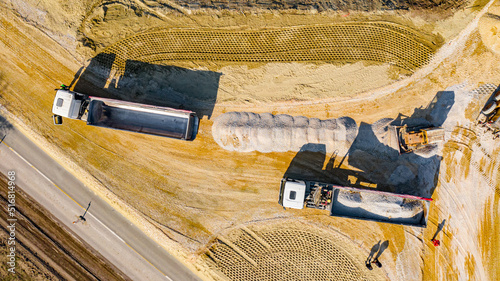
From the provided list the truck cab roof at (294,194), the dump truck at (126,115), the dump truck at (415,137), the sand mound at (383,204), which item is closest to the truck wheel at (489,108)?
the dump truck at (415,137)

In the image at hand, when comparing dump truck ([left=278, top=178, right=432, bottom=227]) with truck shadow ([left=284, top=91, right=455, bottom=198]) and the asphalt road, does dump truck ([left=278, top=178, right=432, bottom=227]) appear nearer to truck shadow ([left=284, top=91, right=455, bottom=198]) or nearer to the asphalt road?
truck shadow ([left=284, top=91, right=455, bottom=198])

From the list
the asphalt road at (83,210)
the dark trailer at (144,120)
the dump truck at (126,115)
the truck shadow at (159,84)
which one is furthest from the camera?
the asphalt road at (83,210)

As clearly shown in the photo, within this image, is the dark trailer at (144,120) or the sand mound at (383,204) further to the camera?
the dark trailer at (144,120)

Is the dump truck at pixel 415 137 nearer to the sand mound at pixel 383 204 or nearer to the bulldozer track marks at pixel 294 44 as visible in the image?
the sand mound at pixel 383 204

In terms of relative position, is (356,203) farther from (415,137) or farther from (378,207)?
(415,137)

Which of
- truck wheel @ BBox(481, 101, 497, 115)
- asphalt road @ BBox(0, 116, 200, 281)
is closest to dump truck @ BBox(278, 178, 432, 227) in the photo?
truck wheel @ BBox(481, 101, 497, 115)

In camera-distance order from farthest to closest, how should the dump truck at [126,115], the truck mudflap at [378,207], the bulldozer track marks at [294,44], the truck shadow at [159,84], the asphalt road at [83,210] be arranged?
the asphalt road at [83,210] < the truck shadow at [159,84] < the bulldozer track marks at [294,44] < the truck mudflap at [378,207] < the dump truck at [126,115]

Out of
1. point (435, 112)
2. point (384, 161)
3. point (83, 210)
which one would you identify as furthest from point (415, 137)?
point (83, 210)
